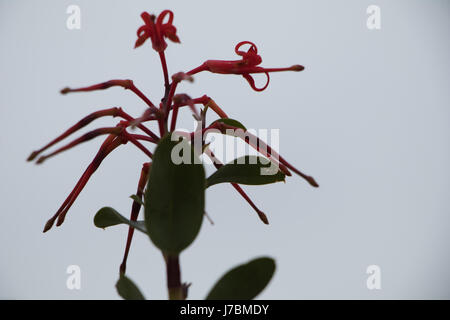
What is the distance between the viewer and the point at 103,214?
457 millimetres

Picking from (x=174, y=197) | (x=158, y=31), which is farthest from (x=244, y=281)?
(x=158, y=31)

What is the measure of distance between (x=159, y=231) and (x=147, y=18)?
0.23 meters

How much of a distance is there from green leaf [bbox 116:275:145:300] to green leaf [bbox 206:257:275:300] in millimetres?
73

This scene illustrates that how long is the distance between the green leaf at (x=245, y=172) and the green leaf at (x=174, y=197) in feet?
0.26

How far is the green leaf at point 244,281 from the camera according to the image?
423mm

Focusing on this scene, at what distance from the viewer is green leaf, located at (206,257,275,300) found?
1.39ft

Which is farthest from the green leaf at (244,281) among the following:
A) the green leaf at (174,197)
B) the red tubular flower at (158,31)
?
the red tubular flower at (158,31)

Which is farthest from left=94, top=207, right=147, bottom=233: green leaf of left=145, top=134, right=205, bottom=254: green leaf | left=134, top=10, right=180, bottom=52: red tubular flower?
left=134, top=10, right=180, bottom=52: red tubular flower

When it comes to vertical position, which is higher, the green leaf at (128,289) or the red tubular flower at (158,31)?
the red tubular flower at (158,31)

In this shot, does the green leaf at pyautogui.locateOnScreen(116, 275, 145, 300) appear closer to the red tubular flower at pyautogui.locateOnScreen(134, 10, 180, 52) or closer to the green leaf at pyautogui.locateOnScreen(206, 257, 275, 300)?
the green leaf at pyautogui.locateOnScreen(206, 257, 275, 300)

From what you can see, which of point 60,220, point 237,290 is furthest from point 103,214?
point 237,290

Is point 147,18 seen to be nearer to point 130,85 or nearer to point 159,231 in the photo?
point 130,85

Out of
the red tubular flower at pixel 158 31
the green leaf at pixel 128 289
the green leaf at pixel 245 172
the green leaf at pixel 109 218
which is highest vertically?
the red tubular flower at pixel 158 31

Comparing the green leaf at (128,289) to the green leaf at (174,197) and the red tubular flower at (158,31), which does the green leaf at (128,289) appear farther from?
the red tubular flower at (158,31)
